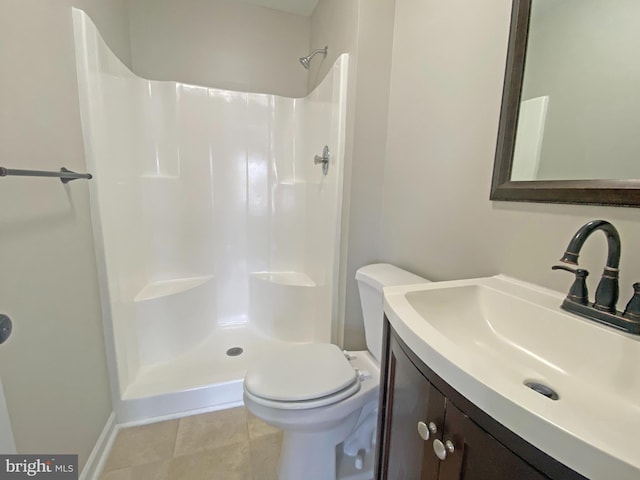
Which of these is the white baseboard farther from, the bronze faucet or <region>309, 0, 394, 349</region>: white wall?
the bronze faucet

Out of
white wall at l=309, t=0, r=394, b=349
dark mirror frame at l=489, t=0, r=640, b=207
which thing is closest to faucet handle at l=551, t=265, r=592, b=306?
dark mirror frame at l=489, t=0, r=640, b=207

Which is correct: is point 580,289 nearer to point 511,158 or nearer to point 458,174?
point 511,158

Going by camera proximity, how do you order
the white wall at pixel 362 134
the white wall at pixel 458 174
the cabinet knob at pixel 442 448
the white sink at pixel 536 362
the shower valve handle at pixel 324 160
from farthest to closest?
the shower valve handle at pixel 324 160 < the white wall at pixel 362 134 < the white wall at pixel 458 174 < the cabinet knob at pixel 442 448 < the white sink at pixel 536 362

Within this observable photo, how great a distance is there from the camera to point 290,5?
2.03 metres

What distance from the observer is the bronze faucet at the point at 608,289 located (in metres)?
0.56

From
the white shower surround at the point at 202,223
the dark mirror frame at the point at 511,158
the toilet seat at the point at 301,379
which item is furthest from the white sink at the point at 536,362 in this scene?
the white shower surround at the point at 202,223

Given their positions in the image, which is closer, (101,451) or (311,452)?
(311,452)

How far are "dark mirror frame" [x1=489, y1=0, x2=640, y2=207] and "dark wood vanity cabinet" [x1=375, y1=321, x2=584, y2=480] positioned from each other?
547mm

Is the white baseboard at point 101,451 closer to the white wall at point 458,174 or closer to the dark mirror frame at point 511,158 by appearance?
the white wall at point 458,174

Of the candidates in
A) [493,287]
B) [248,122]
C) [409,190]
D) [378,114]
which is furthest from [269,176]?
[493,287]

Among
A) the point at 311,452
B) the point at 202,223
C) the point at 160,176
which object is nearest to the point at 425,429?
the point at 311,452

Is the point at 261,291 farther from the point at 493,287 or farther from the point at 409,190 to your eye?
the point at 493,287

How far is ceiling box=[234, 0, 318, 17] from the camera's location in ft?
6.50

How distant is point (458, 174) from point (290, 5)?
186 centimetres
